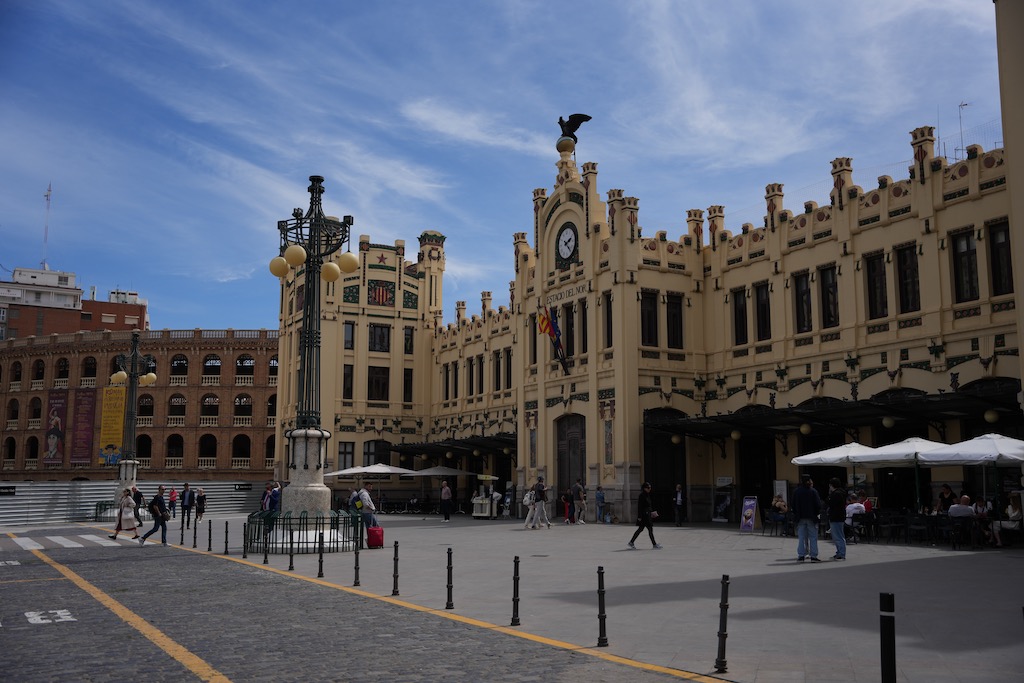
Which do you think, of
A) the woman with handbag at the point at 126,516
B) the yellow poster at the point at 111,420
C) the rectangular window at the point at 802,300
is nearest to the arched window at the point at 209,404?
the yellow poster at the point at 111,420

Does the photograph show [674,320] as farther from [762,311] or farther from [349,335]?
[349,335]

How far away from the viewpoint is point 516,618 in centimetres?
1099

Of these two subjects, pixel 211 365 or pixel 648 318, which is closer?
pixel 648 318

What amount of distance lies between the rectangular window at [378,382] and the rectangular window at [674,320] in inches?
912

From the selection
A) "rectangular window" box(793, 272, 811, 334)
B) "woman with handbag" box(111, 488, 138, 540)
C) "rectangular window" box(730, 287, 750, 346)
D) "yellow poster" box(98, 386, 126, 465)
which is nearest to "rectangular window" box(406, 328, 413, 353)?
"rectangular window" box(730, 287, 750, 346)

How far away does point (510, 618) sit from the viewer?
1150cm

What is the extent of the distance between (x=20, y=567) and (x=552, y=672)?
1462 cm

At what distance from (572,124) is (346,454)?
2328 centimetres

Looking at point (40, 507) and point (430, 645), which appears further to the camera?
point (40, 507)

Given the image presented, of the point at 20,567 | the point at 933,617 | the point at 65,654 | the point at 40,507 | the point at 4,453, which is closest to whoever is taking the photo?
the point at 65,654

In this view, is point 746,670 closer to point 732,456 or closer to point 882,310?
point 882,310

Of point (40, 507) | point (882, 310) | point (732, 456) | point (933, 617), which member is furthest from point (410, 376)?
point (933, 617)

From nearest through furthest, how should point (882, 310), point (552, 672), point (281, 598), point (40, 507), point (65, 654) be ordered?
point (552, 672) < point (65, 654) < point (281, 598) < point (882, 310) < point (40, 507)

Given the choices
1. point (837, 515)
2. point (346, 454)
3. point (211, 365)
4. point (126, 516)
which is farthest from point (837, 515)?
point (211, 365)
